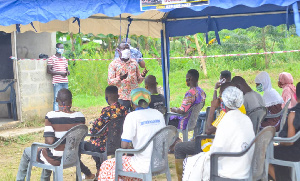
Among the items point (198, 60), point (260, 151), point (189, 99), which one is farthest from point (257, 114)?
point (198, 60)

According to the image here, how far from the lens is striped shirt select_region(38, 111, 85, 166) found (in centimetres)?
431

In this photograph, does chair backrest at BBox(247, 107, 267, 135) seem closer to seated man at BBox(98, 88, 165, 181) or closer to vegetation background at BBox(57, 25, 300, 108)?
seated man at BBox(98, 88, 165, 181)

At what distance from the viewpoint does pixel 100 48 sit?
18.6m

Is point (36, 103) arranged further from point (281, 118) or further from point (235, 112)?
point (235, 112)

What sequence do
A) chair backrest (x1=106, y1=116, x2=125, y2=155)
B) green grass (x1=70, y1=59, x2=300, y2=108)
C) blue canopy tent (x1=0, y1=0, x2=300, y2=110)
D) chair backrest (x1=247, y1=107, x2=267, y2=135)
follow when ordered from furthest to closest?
green grass (x1=70, y1=59, x2=300, y2=108)
blue canopy tent (x1=0, y1=0, x2=300, y2=110)
chair backrest (x1=247, y1=107, x2=267, y2=135)
chair backrest (x1=106, y1=116, x2=125, y2=155)

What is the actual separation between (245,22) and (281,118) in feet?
8.55

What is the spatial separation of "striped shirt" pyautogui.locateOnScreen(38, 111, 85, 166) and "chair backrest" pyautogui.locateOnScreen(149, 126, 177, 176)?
2.99ft

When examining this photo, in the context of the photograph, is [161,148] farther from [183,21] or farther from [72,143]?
[183,21]

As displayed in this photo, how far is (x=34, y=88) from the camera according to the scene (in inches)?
377

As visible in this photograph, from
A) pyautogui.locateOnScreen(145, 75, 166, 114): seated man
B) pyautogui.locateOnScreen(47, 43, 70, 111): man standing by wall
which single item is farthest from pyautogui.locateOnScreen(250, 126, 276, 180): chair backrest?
pyautogui.locateOnScreen(47, 43, 70, 111): man standing by wall

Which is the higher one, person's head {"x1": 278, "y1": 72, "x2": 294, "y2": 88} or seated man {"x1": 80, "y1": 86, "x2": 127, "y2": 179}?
Answer: person's head {"x1": 278, "y1": 72, "x2": 294, "y2": 88}

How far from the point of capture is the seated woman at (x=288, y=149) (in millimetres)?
4059

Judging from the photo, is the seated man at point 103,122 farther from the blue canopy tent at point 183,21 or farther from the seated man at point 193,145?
the blue canopy tent at point 183,21

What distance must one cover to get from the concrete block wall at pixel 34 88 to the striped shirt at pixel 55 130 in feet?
16.9
